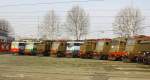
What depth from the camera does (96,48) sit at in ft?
191

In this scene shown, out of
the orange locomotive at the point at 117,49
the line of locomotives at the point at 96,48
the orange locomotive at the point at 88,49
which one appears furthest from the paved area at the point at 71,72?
the orange locomotive at the point at 88,49

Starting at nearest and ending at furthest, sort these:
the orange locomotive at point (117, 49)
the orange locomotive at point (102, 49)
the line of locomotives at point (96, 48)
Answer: the line of locomotives at point (96, 48) → the orange locomotive at point (117, 49) → the orange locomotive at point (102, 49)

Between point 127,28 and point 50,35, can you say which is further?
point 50,35

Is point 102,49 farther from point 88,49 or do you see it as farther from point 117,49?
point 117,49

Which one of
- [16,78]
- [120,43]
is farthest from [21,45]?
[16,78]

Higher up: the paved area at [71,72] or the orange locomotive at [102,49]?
the orange locomotive at [102,49]

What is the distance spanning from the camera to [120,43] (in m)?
51.8

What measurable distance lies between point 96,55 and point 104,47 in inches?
73.4

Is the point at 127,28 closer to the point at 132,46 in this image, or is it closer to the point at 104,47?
the point at 104,47

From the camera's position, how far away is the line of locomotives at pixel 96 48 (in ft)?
150

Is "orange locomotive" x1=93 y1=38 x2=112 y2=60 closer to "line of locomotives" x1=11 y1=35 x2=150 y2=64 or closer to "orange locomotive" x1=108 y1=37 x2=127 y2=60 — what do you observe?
"line of locomotives" x1=11 y1=35 x2=150 y2=64

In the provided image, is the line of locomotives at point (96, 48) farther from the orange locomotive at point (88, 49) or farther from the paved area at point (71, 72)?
the paved area at point (71, 72)

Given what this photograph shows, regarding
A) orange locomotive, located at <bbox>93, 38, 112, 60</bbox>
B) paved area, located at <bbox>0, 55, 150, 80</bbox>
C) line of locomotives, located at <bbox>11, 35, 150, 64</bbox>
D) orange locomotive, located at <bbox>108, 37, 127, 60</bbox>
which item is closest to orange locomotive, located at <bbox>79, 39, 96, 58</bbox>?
line of locomotives, located at <bbox>11, 35, 150, 64</bbox>

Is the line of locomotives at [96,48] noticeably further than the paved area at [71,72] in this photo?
Yes
